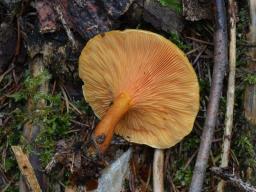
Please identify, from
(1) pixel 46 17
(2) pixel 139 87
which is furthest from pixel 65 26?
(2) pixel 139 87

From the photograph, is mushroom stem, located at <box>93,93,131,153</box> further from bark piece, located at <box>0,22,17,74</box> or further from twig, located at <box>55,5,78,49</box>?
bark piece, located at <box>0,22,17,74</box>

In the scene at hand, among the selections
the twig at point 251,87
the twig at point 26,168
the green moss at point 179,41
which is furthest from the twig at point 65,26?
the twig at point 251,87

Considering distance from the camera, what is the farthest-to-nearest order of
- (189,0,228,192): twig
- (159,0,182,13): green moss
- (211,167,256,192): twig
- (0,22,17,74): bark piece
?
1. (0,22,17,74): bark piece
2. (159,0,182,13): green moss
3. (189,0,228,192): twig
4. (211,167,256,192): twig

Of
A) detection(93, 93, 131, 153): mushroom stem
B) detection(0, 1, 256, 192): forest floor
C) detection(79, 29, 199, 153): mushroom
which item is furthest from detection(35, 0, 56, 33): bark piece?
detection(93, 93, 131, 153): mushroom stem

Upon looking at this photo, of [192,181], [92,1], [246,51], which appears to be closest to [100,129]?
[192,181]

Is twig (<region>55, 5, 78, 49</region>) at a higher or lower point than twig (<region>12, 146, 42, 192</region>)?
higher

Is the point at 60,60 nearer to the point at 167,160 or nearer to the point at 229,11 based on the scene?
the point at 167,160

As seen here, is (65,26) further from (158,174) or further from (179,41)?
(158,174)
